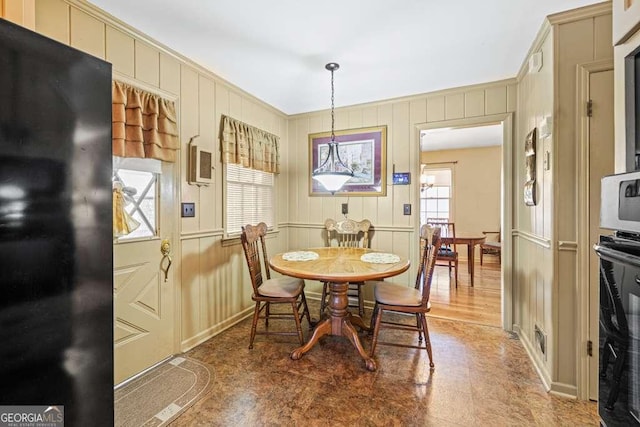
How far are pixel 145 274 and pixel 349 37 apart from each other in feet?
7.64

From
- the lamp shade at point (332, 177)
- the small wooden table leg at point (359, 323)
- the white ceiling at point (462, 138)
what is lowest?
the small wooden table leg at point (359, 323)

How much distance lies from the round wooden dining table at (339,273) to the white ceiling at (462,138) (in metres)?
3.12

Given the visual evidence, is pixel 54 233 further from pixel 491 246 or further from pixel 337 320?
pixel 491 246

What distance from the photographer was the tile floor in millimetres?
1621

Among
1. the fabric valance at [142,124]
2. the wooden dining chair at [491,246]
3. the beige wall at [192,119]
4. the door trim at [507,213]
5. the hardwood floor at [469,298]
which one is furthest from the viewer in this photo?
the wooden dining chair at [491,246]

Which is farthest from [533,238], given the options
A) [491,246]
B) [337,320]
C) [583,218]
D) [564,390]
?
[491,246]

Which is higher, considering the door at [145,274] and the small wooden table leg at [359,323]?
the door at [145,274]

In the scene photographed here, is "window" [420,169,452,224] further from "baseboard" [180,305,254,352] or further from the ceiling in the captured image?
"baseboard" [180,305,254,352]

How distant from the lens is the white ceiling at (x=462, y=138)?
16.1ft

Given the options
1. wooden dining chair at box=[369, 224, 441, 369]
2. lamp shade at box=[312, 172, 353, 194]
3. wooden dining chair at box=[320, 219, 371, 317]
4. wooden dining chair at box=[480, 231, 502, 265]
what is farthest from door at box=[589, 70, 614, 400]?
wooden dining chair at box=[480, 231, 502, 265]

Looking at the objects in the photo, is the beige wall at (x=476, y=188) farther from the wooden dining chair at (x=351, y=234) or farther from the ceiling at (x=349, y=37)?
the ceiling at (x=349, y=37)

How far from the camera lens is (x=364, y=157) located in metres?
3.45

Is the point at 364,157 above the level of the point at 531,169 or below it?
above

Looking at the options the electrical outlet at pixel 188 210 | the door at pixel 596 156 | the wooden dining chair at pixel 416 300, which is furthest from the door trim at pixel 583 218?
the electrical outlet at pixel 188 210
